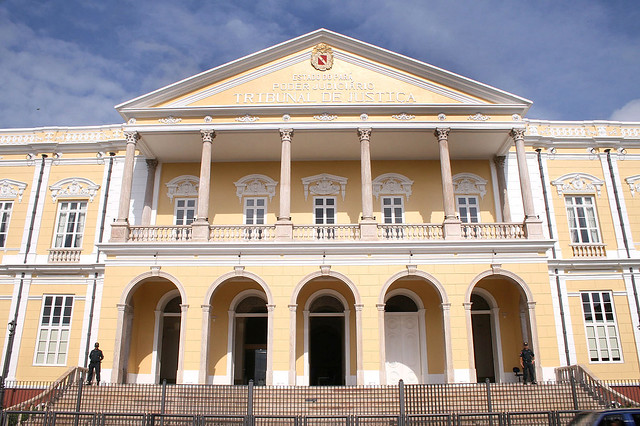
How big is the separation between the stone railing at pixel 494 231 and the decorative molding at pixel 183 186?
10.8m

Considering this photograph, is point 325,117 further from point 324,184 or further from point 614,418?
point 614,418

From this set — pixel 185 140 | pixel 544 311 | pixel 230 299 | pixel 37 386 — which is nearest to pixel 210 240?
A: pixel 230 299

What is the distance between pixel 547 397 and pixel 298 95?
12935 mm

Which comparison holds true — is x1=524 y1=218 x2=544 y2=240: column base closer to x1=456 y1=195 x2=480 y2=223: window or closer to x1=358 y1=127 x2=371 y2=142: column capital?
x1=456 y1=195 x2=480 y2=223: window

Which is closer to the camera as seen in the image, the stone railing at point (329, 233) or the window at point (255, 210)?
the stone railing at point (329, 233)

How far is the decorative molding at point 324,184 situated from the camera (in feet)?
72.3

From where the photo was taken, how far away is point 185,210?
2203cm

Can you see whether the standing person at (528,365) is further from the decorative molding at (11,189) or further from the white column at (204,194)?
the decorative molding at (11,189)

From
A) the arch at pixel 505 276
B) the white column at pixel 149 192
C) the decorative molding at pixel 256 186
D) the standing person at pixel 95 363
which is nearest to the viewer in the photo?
the standing person at pixel 95 363

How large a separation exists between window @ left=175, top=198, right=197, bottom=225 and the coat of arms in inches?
290

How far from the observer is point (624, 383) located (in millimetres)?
19156

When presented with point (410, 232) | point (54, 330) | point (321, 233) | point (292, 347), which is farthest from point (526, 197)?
point (54, 330)

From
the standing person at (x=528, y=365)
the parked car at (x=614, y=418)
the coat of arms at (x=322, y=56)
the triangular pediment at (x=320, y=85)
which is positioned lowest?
the parked car at (x=614, y=418)

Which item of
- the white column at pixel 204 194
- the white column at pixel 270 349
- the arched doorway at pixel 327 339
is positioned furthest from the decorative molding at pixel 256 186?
the white column at pixel 270 349
